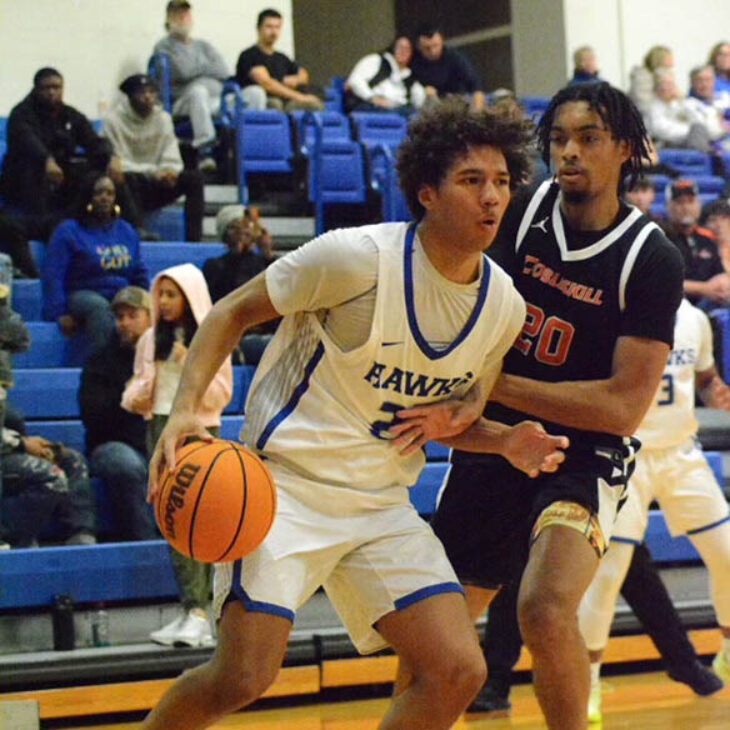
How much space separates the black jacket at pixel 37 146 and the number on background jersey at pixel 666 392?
440cm

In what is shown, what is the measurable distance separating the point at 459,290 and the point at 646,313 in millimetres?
605

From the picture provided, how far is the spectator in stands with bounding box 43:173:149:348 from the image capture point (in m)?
8.12

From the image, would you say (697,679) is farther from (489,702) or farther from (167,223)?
(167,223)

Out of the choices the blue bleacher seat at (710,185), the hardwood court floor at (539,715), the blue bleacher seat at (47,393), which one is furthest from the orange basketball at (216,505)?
the blue bleacher seat at (710,185)

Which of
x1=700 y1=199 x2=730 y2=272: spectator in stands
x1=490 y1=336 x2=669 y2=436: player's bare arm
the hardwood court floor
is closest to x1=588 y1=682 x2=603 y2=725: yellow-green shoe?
the hardwood court floor

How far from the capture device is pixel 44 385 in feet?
25.2

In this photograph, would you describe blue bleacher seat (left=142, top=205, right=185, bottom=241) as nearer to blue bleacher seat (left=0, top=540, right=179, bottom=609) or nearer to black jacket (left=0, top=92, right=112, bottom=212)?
black jacket (left=0, top=92, right=112, bottom=212)

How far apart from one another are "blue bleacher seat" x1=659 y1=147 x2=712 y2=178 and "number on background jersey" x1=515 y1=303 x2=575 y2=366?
926 cm

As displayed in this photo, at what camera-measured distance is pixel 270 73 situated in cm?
1197

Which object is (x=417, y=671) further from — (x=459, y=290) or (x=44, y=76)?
(x=44, y=76)

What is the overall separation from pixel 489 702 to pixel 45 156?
490 cm

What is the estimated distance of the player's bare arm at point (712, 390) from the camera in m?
6.02

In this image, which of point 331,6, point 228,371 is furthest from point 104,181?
point 331,6

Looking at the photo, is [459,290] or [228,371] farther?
[228,371]
